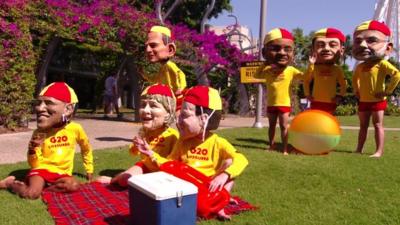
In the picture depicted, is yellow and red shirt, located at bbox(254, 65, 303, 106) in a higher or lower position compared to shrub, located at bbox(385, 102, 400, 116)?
higher

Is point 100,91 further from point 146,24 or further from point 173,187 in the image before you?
point 173,187

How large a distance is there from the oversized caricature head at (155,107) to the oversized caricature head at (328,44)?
9.35ft

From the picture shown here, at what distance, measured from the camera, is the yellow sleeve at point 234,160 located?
12.7 ft

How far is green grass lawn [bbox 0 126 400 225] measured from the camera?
153 inches

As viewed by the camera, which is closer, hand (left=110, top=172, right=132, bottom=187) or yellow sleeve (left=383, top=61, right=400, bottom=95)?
hand (left=110, top=172, right=132, bottom=187)

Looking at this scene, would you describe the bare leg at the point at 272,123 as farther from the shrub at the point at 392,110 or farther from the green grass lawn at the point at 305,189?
the shrub at the point at 392,110

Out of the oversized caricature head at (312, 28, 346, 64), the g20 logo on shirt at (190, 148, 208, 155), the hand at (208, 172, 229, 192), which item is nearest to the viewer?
the hand at (208, 172, 229, 192)

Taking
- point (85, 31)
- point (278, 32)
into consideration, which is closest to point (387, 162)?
point (278, 32)

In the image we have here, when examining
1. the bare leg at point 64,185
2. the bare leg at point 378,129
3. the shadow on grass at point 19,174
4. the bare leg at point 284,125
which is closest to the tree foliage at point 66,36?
the shadow on grass at point 19,174

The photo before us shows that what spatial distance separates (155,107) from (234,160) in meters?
1.18

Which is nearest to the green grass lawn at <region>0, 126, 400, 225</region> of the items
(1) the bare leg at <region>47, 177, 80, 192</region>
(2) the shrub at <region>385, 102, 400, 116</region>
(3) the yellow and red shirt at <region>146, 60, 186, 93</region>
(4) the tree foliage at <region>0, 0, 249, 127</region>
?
(1) the bare leg at <region>47, 177, 80, 192</region>

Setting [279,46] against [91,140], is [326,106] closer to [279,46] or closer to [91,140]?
[279,46]

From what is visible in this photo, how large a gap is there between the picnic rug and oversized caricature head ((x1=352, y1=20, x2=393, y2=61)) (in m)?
3.43

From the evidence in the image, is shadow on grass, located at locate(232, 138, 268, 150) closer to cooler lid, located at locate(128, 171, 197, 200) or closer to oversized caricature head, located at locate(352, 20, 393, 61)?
oversized caricature head, located at locate(352, 20, 393, 61)
